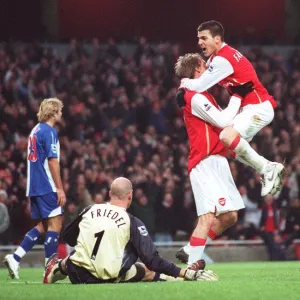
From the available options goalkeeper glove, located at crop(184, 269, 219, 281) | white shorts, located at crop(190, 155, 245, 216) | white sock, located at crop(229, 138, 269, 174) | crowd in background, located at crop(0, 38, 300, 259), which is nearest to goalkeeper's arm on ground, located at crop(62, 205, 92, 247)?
goalkeeper glove, located at crop(184, 269, 219, 281)

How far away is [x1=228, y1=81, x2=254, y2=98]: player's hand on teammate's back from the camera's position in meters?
10.8

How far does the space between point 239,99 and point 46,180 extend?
2.49 meters

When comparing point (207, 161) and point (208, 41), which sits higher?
point (208, 41)

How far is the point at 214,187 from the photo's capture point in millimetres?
10516

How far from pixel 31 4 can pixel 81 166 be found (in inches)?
354

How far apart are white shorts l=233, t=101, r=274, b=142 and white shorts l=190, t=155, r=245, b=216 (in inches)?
15.4

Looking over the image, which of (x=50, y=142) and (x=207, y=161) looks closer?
(x=207, y=161)

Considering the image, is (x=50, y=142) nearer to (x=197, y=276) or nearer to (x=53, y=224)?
(x=53, y=224)

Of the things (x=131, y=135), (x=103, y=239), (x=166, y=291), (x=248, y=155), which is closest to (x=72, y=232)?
(x=103, y=239)

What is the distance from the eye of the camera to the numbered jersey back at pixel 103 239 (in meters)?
8.68

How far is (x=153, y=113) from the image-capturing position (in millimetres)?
22078

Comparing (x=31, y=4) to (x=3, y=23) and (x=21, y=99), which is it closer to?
(x=3, y=23)

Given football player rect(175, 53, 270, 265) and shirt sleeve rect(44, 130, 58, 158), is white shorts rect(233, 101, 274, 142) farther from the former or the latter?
shirt sleeve rect(44, 130, 58, 158)

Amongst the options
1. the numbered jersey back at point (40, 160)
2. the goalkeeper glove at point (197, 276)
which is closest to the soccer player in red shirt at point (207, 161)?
the goalkeeper glove at point (197, 276)
